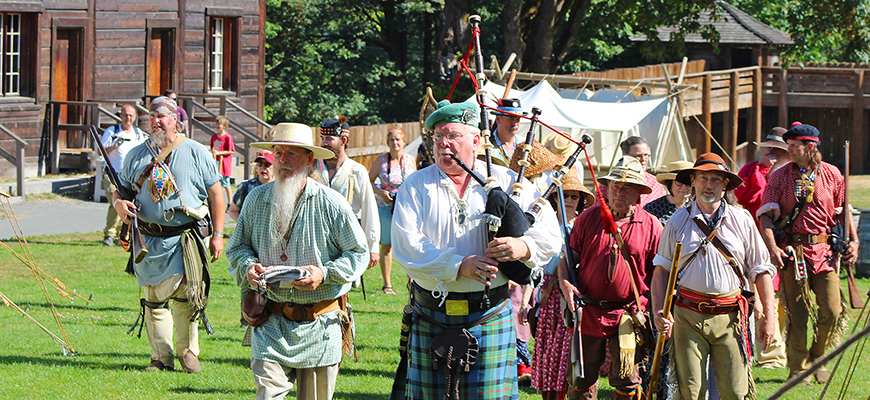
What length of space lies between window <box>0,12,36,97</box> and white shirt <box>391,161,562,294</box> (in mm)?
16097

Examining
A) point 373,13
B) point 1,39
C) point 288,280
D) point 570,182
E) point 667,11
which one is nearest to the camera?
point 288,280

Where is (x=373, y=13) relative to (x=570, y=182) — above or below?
→ above

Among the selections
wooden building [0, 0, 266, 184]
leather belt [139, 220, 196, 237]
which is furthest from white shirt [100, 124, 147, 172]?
leather belt [139, 220, 196, 237]

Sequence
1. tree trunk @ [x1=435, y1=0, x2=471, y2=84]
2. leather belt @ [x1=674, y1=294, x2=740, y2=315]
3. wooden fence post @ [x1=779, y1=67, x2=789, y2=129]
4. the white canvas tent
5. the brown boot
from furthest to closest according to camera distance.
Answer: wooden fence post @ [x1=779, y1=67, x2=789, y2=129], tree trunk @ [x1=435, y1=0, x2=471, y2=84], the white canvas tent, the brown boot, leather belt @ [x1=674, y1=294, x2=740, y2=315]

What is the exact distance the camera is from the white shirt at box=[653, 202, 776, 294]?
5.52 metres

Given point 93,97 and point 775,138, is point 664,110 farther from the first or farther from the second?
point 93,97

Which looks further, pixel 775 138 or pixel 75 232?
pixel 75 232

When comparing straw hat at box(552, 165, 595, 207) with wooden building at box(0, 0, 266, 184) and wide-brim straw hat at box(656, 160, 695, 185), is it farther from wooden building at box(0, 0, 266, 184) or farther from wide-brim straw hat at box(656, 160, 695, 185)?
wooden building at box(0, 0, 266, 184)

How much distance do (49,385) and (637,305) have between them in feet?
13.2

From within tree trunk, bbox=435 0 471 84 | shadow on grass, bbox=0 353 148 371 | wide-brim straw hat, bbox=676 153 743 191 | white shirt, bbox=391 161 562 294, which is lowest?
shadow on grass, bbox=0 353 148 371

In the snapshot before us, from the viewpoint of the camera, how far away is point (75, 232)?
14.0 m

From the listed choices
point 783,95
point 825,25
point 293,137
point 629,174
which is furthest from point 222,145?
point 783,95

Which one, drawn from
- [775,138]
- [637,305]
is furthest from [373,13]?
[637,305]

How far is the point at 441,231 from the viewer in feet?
Result: 14.7
